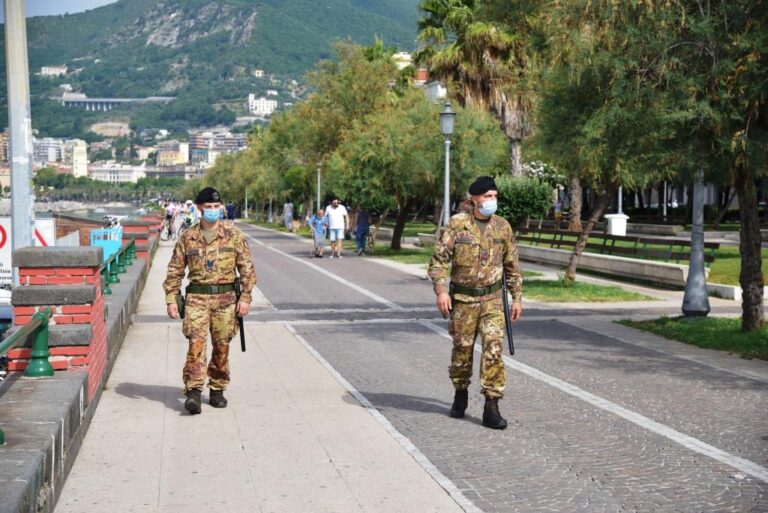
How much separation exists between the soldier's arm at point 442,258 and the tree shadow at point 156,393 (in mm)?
2492

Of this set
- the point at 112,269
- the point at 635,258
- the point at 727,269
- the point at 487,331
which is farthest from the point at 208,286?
the point at 635,258

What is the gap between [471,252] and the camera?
834 cm

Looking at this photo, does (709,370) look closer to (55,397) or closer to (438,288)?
(438,288)

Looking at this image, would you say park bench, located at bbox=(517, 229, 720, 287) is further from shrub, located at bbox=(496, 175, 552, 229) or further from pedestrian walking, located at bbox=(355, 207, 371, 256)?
pedestrian walking, located at bbox=(355, 207, 371, 256)

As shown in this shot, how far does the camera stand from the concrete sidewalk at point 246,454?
640cm

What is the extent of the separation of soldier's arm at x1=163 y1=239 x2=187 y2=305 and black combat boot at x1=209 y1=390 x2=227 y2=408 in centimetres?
87

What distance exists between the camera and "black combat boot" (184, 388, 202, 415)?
892cm

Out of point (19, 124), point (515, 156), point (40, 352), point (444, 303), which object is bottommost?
point (40, 352)

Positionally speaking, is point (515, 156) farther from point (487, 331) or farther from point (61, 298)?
point (61, 298)

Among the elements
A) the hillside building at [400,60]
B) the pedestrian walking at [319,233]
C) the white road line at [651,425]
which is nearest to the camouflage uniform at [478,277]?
the white road line at [651,425]

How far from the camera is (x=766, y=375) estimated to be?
11.3 meters

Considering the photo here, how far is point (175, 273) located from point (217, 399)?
1.13 m

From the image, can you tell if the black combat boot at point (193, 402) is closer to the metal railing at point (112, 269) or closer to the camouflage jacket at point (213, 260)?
the camouflage jacket at point (213, 260)

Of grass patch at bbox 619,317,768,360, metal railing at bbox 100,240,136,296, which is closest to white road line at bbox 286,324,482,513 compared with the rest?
metal railing at bbox 100,240,136,296
